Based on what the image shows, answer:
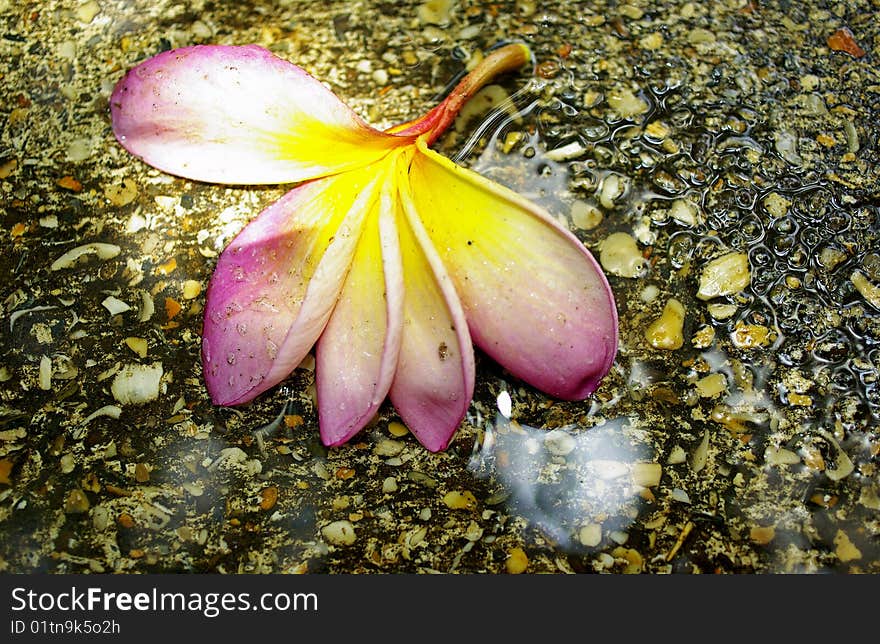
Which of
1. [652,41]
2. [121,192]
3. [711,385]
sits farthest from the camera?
[652,41]

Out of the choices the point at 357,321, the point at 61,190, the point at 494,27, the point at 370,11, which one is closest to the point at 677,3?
the point at 494,27

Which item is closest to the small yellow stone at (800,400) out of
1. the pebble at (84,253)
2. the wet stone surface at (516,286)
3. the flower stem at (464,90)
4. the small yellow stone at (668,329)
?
the wet stone surface at (516,286)

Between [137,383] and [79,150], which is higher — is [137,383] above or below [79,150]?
below

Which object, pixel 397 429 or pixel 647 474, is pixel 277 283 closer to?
pixel 397 429

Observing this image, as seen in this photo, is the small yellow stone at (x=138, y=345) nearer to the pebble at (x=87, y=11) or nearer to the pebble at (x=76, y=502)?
the pebble at (x=76, y=502)

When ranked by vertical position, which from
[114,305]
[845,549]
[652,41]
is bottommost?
[845,549]

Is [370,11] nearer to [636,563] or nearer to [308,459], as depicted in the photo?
[308,459]

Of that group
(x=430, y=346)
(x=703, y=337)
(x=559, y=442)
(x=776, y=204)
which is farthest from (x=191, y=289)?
(x=776, y=204)

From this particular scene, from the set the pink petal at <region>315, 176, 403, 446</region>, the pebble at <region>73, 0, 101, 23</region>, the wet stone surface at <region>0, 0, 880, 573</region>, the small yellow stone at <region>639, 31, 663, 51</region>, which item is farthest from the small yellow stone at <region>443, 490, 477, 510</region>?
the pebble at <region>73, 0, 101, 23</region>
